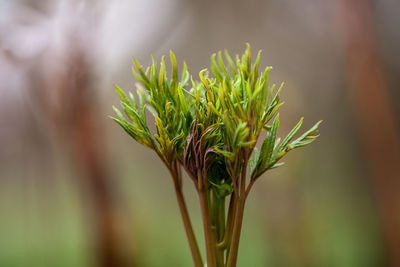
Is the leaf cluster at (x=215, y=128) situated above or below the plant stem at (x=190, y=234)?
above

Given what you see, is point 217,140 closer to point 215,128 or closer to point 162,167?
point 215,128

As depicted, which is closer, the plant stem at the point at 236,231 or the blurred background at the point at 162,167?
the plant stem at the point at 236,231

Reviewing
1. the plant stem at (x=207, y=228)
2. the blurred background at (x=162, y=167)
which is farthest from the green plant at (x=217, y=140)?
the blurred background at (x=162, y=167)

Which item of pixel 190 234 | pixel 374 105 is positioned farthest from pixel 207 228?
pixel 374 105

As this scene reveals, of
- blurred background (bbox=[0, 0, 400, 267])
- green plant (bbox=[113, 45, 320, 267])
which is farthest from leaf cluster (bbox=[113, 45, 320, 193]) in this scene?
blurred background (bbox=[0, 0, 400, 267])

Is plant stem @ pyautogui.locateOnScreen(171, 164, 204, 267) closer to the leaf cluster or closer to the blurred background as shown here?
the leaf cluster

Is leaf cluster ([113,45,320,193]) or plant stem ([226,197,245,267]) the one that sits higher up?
leaf cluster ([113,45,320,193])

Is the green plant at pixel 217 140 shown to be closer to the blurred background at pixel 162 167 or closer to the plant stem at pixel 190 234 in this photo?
the plant stem at pixel 190 234

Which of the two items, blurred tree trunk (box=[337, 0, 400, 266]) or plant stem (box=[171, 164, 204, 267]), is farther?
blurred tree trunk (box=[337, 0, 400, 266])
